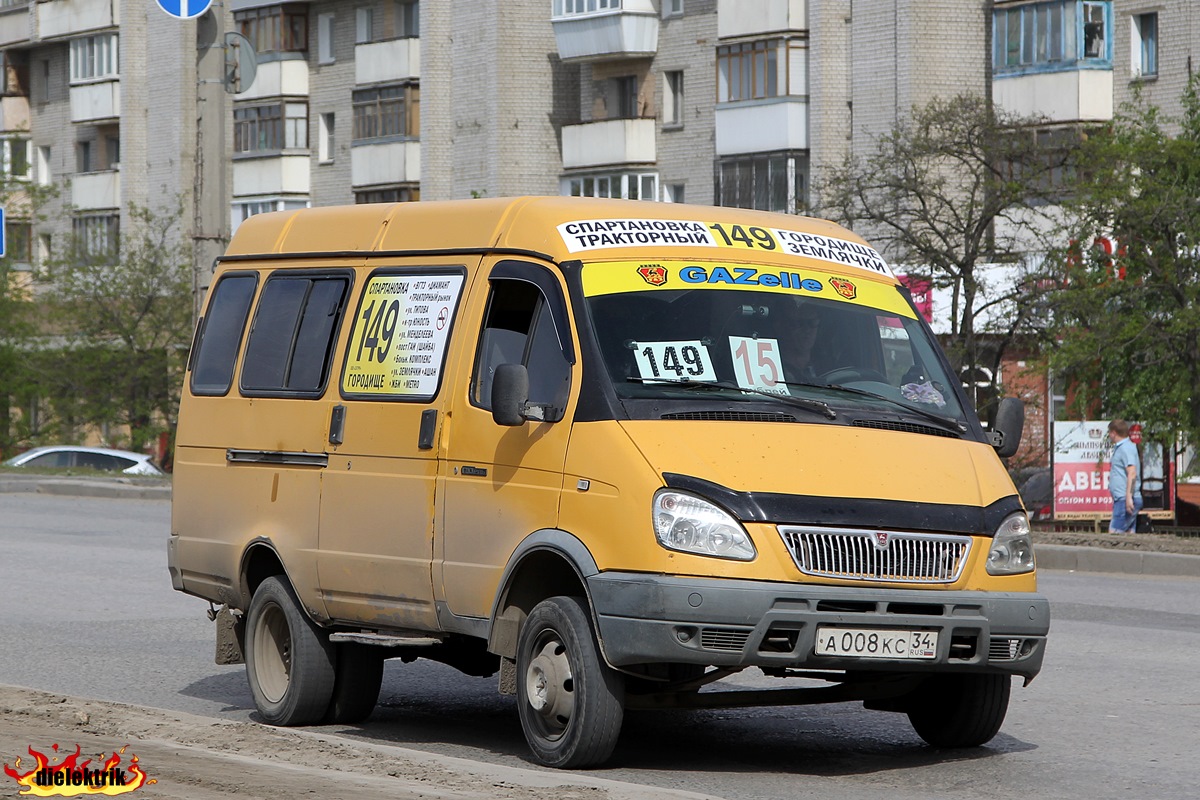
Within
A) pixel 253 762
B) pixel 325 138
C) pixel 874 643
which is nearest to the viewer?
pixel 253 762

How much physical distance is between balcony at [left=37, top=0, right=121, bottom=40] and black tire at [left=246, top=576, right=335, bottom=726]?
61.5 metres

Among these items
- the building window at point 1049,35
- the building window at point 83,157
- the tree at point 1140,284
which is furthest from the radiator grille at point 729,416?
the building window at point 83,157

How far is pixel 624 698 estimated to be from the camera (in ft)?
25.1

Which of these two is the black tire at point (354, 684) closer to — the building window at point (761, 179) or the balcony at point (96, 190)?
the building window at point (761, 179)

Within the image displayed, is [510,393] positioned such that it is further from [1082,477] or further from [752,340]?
[1082,477]

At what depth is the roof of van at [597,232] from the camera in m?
8.32

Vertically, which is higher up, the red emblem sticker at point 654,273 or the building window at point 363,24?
the building window at point 363,24

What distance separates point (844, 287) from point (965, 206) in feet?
81.6

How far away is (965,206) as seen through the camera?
3288 centimetres

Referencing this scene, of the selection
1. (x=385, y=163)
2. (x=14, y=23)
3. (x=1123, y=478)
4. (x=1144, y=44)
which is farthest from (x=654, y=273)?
(x=14, y=23)

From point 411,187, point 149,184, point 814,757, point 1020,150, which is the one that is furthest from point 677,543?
point 149,184

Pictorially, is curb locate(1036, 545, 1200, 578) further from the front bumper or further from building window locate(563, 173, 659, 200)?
building window locate(563, 173, 659, 200)

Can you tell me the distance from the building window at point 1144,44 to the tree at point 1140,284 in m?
16.8

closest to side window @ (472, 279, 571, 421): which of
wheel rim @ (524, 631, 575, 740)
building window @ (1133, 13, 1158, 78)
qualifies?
wheel rim @ (524, 631, 575, 740)
